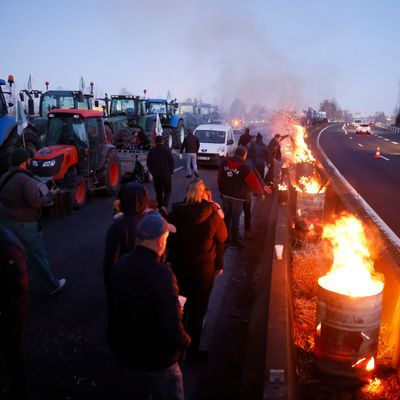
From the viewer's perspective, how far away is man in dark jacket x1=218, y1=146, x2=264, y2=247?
9055 mm

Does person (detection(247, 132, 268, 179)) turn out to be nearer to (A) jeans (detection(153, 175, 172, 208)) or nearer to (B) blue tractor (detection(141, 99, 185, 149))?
(A) jeans (detection(153, 175, 172, 208))

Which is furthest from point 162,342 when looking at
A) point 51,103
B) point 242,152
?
point 51,103

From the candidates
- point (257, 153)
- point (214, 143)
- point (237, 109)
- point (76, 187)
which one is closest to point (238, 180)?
point (76, 187)

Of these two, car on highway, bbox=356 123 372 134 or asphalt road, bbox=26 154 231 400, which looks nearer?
asphalt road, bbox=26 154 231 400

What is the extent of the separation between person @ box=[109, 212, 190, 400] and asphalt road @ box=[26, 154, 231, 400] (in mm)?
1568

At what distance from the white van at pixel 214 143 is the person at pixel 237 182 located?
40.2ft

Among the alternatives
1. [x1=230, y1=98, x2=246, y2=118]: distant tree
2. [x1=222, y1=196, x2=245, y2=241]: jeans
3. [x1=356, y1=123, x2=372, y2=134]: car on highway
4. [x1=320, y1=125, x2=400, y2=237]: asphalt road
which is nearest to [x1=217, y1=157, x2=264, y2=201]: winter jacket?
[x1=222, y1=196, x2=245, y2=241]: jeans

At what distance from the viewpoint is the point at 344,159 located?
93.9 feet

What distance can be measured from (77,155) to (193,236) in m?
8.72

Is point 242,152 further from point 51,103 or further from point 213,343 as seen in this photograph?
point 51,103

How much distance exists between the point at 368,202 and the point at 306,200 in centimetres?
484

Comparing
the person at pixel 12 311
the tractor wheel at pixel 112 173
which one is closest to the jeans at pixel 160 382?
the person at pixel 12 311

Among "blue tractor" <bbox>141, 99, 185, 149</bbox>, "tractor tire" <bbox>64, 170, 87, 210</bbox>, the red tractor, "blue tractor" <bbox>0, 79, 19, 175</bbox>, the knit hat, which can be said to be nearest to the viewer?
the knit hat

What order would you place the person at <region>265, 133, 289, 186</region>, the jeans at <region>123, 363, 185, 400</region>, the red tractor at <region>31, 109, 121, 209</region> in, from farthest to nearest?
the person at <region>265, 133, 289, 186</region> → the red tractor at <region>31, 109, 121, 209</region> → the jeans at <region>123, 363, 185, 400</region>
